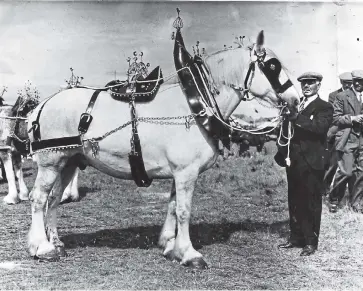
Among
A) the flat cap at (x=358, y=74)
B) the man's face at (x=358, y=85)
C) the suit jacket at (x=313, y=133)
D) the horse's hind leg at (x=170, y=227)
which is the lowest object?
the horse's hind leg at (x=170, y=227)

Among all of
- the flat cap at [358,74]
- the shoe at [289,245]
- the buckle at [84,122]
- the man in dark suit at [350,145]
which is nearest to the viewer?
the buckle at [84,122]

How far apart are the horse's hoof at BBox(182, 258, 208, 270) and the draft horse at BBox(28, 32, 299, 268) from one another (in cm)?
1

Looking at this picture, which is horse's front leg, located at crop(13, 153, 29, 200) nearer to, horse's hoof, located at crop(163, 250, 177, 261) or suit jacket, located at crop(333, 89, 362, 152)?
horse's hoof, located at crop(163, 250, 177, 261)

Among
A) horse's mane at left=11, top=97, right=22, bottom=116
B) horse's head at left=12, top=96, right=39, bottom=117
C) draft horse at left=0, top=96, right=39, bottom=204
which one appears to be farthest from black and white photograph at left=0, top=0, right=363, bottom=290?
horse's mane at left=11, top=97, right=22, bottom=116

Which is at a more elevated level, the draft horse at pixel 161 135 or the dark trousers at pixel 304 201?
the draft horse at pixel 161 135

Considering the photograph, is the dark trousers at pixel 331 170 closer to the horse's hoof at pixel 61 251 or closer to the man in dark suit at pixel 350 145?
the man in dark suit at pixel 350 145

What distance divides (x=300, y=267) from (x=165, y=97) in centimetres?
244

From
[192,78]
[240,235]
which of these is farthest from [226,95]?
[240,235]

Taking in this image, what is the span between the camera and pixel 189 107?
16.1ft

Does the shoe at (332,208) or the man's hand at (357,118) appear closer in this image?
the man's hand at (357,118)

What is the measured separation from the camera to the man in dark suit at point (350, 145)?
7.59 metres

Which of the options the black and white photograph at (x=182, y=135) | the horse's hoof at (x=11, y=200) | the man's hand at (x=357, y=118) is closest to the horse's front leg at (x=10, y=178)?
the horse's hoof at (x=11, y=200)

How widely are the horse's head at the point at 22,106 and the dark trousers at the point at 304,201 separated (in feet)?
19.7

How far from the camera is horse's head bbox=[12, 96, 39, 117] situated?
365 inches
